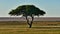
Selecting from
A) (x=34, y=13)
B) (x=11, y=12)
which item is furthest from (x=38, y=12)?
(x=11, y=12)

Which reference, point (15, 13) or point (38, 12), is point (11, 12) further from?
point (38, 12)

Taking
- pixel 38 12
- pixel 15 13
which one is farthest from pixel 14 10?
pixel 38 12

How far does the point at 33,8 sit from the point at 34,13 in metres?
1.37

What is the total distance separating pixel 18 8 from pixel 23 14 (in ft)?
8.53

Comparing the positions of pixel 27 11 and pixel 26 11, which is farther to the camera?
pixel 26 11

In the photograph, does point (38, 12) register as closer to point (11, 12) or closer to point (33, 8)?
A: point (33, 8)

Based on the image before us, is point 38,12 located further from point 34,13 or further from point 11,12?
point 11,12

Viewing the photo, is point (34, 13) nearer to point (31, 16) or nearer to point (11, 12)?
point (31, 16)

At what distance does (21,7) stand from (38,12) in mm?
4548

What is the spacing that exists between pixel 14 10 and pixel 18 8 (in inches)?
49.8

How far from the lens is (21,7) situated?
84.0 metres

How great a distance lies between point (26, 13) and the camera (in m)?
82.9

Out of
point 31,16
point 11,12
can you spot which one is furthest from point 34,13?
point 11,12

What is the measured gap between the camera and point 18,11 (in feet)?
275
